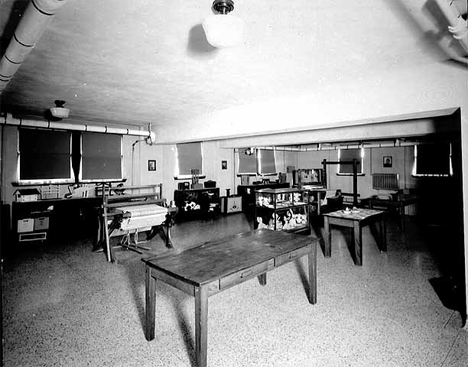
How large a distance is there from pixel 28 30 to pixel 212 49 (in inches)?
62.0

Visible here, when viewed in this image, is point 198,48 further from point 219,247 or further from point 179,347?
point 179,347

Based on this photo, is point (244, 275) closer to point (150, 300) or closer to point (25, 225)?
point (150, 300)

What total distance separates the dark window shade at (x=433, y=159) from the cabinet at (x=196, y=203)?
7.02 m

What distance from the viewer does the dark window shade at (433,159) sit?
363 inches

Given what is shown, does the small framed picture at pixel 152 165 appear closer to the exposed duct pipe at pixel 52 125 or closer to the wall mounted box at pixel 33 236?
the exposed duct pipe at pixel 52 125

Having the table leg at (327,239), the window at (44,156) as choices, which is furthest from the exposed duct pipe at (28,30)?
the table leg at (327,239)

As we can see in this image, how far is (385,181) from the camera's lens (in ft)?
34.8

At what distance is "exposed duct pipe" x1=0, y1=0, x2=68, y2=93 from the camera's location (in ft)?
5.50

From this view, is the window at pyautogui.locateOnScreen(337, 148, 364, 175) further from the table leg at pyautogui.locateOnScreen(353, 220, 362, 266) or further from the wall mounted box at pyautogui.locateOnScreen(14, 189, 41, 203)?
the wall mounted box at pyautogui.locateOnScreen(14, 189, 41, 203)

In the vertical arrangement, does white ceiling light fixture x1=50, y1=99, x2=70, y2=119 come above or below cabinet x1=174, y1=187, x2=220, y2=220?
above

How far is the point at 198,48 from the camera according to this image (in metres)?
2.92

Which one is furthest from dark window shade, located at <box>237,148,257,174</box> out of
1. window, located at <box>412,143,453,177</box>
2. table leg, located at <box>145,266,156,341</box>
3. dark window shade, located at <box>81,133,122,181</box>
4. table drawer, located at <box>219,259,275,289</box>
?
table leg, located at <box>145,266,156,341</box>

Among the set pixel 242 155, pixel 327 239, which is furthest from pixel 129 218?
pixel 242 155

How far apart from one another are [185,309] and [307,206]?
4.23 metres
